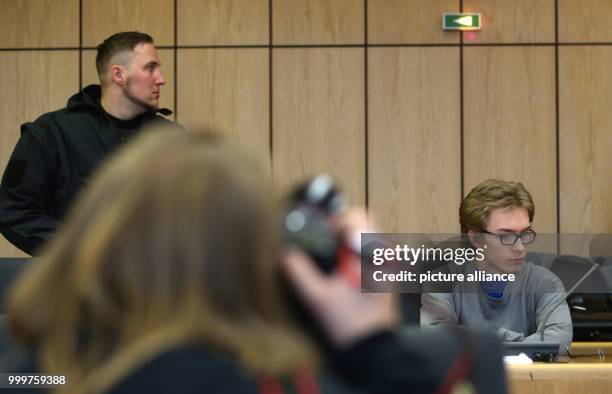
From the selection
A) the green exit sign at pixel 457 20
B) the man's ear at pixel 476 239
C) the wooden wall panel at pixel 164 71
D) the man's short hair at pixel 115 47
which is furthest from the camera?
the wooden wall panel at pixel 164 71

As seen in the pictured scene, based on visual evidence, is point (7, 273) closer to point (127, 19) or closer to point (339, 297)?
point (339, 297)

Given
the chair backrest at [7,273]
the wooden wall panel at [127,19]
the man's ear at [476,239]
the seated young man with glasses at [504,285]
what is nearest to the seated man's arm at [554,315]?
the seated young man with glasses at [504,285]

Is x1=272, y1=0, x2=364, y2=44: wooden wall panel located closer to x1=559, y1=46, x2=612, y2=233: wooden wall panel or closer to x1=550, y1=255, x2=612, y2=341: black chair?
x1=559, y1=46, x2=612, y2=233: wooden wall panel

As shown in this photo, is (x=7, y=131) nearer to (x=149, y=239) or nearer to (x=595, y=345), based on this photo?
(x=595, y=345)

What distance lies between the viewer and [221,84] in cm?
678

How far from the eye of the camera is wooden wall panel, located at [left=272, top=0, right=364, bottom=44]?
22.1 ft

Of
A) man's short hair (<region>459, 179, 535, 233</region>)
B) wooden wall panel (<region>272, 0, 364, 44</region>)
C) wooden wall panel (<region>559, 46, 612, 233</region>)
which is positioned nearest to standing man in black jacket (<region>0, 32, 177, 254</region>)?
man's short hair (<region>459, 179, 535, 233</region>)

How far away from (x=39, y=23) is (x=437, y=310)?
170 inches

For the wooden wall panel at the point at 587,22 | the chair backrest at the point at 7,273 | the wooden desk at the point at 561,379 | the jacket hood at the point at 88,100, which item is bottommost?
the wooden desk at the point at 561,379

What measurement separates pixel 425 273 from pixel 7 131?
170 inches

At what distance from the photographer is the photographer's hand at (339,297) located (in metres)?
1.00

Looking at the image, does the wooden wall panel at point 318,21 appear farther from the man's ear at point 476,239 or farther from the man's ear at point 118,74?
the man's ear at point 476,239

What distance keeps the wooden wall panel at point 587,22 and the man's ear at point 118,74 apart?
340 cm

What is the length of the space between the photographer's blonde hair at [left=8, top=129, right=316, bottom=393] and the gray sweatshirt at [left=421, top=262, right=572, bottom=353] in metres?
2.36
